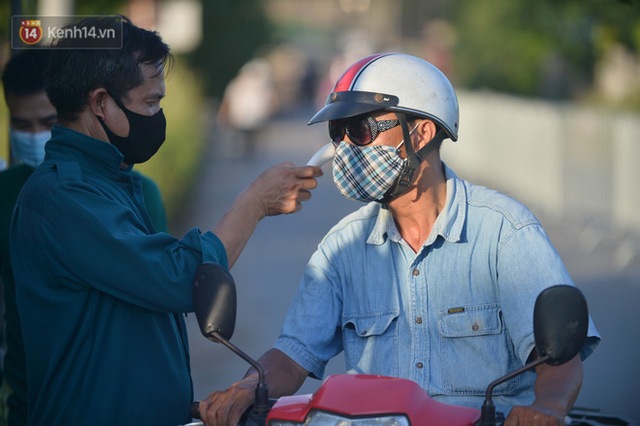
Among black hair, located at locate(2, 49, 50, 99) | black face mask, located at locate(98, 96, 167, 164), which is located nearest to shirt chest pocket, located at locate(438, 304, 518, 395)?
black face mask, located at locate(98, 96, 167, 164)

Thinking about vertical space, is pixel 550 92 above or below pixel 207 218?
above

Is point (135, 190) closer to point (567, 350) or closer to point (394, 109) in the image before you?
point (394, 109)

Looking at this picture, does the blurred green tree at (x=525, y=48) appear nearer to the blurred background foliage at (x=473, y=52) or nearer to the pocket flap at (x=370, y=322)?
the blurred background foliage at (x=473, y=52)

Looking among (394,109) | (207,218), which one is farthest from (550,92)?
(394,109)

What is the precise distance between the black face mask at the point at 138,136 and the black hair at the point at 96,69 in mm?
79

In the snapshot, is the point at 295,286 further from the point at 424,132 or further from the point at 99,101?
the point at 99,101

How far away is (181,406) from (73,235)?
2.28 feet

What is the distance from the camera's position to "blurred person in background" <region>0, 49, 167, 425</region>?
3.79 m

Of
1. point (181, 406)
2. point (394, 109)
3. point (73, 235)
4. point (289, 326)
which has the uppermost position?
point (394, 109)

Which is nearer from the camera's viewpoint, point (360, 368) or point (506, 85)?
point (360, 368)

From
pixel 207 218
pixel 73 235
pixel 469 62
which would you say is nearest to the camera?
pixel 73 235

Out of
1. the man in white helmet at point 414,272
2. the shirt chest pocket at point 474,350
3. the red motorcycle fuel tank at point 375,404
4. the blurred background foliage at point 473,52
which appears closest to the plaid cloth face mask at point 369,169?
the man in white helmet at point 414,272

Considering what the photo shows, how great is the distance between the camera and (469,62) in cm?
3291

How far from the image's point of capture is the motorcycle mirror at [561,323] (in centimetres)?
243
